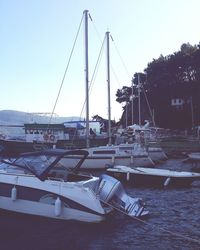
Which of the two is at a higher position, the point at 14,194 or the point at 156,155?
the point at 14,194

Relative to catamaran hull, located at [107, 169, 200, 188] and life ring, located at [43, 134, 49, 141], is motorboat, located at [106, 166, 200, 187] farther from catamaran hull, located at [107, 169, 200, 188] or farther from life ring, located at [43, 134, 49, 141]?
life ring, located at [43, 134, 49, 141]

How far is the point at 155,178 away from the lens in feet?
79.8

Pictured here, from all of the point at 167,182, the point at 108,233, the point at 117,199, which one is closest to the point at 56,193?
the point at 108,233

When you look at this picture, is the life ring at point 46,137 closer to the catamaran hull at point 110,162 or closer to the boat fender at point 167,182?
the catamaran hull at point 110,162

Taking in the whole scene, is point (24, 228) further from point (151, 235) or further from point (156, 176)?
point (156, 176)

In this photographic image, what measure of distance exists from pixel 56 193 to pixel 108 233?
230cm

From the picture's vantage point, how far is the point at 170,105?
80062mm

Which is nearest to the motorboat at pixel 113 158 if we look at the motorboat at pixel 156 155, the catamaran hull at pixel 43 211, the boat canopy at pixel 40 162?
the motorboat at pixel 156 155

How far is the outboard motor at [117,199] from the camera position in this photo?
48.4ft

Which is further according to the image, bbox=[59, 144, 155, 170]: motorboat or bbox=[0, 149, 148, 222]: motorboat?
bbox=[59, 144, 155, 170]: motorboat

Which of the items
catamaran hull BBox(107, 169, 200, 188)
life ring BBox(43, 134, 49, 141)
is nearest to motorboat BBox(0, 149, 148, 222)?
catamaran hull BBox(107, 169, 200, 188)

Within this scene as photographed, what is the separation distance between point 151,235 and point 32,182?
4626 millimetres

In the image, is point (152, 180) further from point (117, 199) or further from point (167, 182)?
point (117, 199)

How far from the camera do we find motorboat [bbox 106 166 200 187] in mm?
23797
